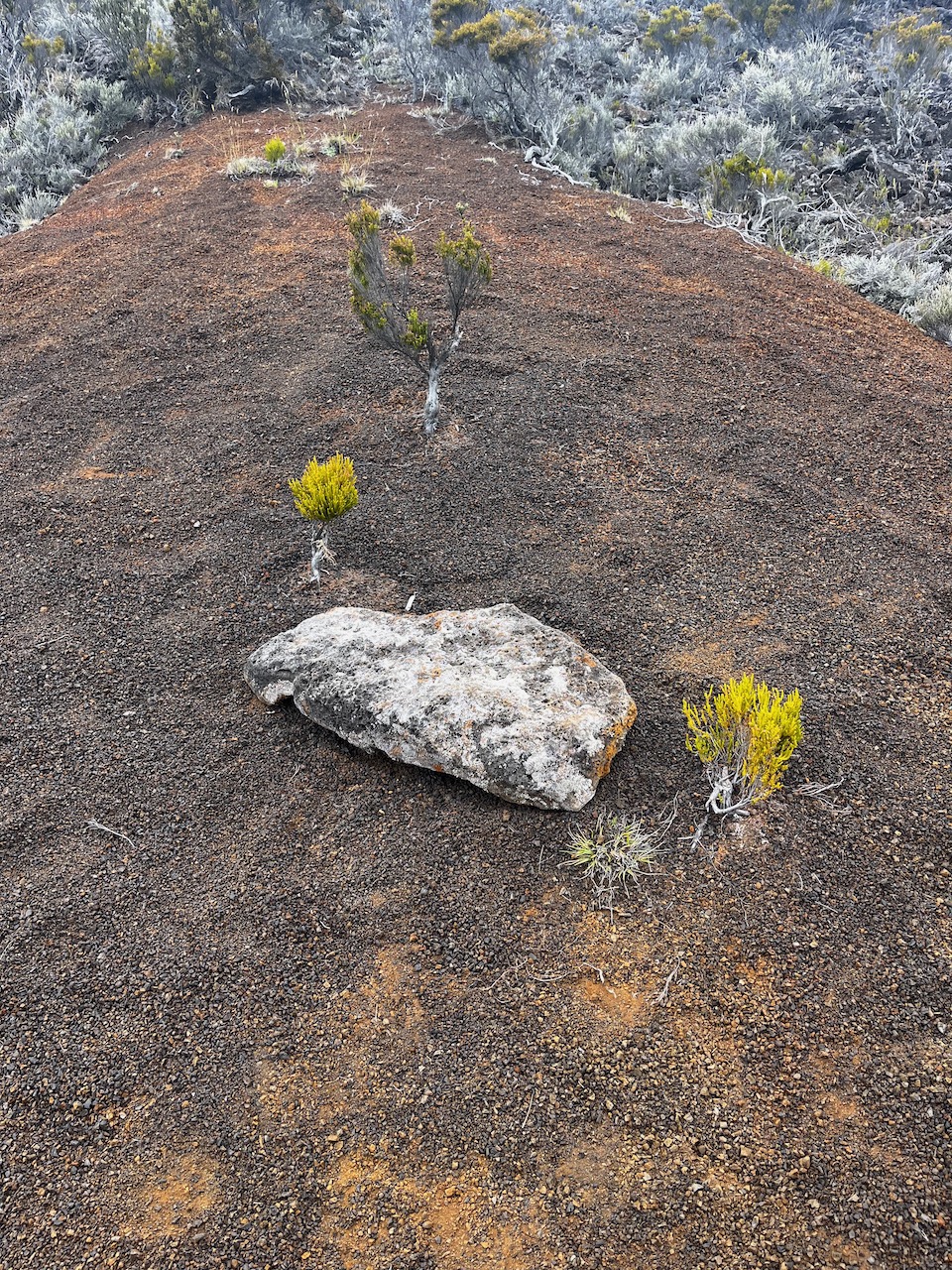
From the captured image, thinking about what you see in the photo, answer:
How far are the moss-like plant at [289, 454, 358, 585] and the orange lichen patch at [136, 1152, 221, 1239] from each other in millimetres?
2600

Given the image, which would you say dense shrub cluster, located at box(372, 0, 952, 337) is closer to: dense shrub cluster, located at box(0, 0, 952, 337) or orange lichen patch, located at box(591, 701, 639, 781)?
dense shrub cluster, located at box(0, 0, 952, 337)

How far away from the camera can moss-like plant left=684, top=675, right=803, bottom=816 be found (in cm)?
288

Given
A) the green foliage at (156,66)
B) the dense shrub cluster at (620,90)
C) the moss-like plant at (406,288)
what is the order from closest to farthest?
the moss-like plant at (406,288) < the dense shrub cluster at (620,90) < the green foliage at (156,66)

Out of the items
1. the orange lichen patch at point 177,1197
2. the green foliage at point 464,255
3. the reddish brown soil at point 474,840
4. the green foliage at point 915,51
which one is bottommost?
the orange lichen patch at point 177,1197

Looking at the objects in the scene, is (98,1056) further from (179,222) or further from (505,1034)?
(179,222)

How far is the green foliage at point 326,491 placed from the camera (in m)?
4.17

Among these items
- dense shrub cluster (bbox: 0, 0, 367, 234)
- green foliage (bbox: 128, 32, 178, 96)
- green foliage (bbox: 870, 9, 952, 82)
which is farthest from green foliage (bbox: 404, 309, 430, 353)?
green foliage (bbox: 870, 9, 952, 82)

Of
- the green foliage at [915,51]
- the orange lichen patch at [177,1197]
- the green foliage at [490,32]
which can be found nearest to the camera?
the orange lichen patch at [177,1197]

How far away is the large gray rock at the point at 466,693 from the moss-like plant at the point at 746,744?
0.36m

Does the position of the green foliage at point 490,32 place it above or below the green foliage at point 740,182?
above

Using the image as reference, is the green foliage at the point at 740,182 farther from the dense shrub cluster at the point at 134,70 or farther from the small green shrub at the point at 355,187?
the dense shrub cluster at the point at 134,70

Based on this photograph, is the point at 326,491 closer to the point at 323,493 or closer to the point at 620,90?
the point at 323,493

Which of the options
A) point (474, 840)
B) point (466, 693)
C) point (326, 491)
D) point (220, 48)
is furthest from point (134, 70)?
point (474, 840)

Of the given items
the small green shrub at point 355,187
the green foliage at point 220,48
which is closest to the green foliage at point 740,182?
the small green shrub at point 355,187
